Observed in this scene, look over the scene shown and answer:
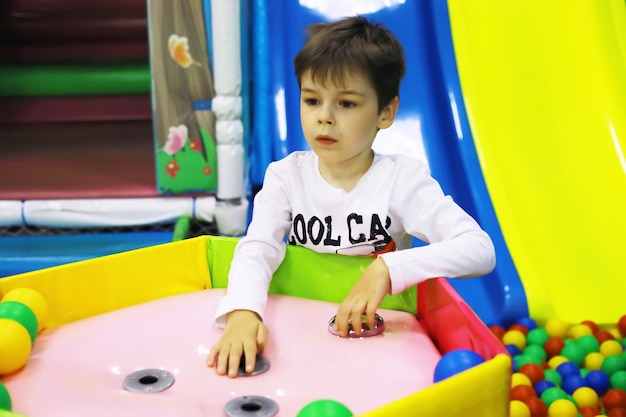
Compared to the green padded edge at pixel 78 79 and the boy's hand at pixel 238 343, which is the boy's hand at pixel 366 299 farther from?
the green padded edge at pixel 78 79

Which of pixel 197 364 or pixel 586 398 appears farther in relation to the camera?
pixel 586 398

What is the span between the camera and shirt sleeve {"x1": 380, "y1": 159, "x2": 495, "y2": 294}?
→ 884 mm

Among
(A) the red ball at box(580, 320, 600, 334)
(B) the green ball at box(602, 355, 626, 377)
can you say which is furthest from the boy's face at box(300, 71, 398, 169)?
(A) the red ball at box(580, 320, 600, 334)

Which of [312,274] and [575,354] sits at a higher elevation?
[312,274]

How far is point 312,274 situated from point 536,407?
51 cm

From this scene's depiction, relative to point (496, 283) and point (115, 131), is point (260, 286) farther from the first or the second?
point (115, 131)

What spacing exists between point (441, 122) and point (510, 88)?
0.26 metres

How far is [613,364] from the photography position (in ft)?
4.38

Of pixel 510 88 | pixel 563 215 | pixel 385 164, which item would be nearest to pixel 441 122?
pixel 510 88

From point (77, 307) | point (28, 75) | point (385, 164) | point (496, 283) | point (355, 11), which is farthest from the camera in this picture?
point (28, 75)

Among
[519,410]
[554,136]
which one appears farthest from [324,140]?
[554,136]

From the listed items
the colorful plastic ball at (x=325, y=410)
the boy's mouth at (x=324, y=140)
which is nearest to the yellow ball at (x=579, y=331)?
the boy's mouth at (x=324, y=140)

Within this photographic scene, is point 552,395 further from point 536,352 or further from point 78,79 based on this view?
point 78,79

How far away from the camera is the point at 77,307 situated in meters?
0.92
